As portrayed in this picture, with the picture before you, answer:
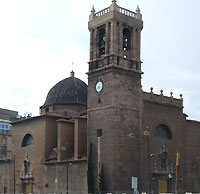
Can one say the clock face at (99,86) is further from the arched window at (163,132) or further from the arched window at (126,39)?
the arched window at (163,132)

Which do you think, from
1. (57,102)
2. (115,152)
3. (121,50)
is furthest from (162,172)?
(57,102)

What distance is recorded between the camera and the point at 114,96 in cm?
4928

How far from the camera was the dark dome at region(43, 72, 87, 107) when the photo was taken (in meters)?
65.7

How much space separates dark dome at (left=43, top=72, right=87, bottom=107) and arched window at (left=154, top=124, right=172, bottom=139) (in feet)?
47.7

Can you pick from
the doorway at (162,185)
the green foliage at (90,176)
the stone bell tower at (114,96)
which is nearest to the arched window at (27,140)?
the stone bell tower at (114,96)

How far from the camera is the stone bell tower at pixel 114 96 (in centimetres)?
4866

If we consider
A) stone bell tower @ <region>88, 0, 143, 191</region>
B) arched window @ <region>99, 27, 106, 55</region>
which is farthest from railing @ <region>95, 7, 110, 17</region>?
arched window @ <region>99, 27, 106, 55</region>

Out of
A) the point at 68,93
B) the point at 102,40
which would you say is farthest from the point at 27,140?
the point at 102,40

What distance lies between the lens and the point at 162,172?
174ft

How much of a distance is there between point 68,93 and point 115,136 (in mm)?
18940

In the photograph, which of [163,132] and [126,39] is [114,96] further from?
[163,132]

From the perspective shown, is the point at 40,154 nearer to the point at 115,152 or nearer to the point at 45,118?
the point at 45,118

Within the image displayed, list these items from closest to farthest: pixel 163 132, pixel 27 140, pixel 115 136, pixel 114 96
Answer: pixel 115 136
pixel 114 96
pixel 163 132
pixel 27 140

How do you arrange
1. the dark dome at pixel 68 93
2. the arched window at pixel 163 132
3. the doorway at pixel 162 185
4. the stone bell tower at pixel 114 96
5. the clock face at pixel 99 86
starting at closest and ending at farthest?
the stone bell tower at pixel 114 96 < the clock face at pixel 99 86 < the doorway at pixel 162 185 < the arched window at pixel 163 132 < the dark dome at pixel 68 93
